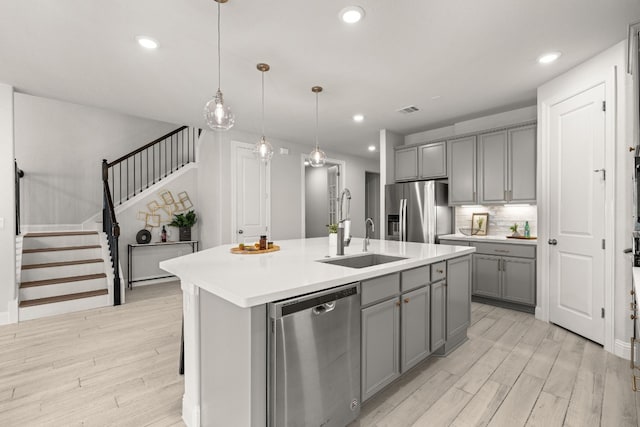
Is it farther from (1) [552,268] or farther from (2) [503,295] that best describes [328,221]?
(1) [552,268]

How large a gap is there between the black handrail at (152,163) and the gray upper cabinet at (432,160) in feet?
13.9

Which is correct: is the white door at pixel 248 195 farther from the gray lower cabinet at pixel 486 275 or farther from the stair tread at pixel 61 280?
the gray lower cabinet at pixel 486 275

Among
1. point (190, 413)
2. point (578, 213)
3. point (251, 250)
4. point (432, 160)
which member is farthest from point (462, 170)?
point (190, 413)

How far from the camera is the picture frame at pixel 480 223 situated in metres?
4.55

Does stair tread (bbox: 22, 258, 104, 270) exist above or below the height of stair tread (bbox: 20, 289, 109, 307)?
above

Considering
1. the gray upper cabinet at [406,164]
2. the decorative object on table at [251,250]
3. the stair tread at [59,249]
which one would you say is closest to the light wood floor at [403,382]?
the decorative object on table at [251,250]

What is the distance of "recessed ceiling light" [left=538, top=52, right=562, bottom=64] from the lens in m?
2.81

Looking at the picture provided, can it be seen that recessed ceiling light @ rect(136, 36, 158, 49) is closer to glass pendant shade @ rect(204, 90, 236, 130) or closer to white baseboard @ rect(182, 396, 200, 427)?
glass pendant shade @ rect(204, 90, 236, 130)

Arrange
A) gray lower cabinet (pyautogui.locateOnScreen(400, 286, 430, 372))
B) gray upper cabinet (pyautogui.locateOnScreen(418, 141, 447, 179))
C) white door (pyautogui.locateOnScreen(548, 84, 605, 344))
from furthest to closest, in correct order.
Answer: gray upper cabinet (pyautogui.locateOnScreen(418, 141, 447, 179)) → white door (pyautogui.locateOnScreen(548, 84, 605, 344)) → gray lower cabinet (pyautogui.locateOnScreen(400, 286, 430, 372))

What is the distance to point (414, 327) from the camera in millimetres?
2232

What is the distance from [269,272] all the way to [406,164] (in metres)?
4.05

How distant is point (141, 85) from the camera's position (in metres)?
3.44

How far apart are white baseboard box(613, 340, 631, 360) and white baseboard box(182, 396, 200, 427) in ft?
10.9

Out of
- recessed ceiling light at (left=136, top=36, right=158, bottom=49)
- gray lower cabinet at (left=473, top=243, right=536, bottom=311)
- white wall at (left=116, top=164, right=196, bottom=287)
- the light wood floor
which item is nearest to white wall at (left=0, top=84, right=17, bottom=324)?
the light wood floor
